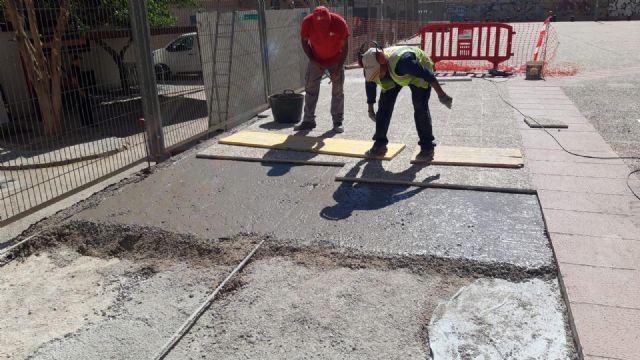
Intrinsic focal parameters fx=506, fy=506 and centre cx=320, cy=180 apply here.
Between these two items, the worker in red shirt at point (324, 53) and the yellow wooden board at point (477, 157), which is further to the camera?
the worker in red shirt at point (324, 53)

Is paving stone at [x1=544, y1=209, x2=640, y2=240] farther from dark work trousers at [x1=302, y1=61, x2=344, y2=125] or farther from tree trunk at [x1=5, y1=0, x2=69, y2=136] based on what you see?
tree trunk at [x1=5, y1=0, x2=69, y2=136]

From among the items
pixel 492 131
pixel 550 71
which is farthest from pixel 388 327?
pixel 550 71

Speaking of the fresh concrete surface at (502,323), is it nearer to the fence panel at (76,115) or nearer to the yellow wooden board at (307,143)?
the yellow wooden board at (307,143)

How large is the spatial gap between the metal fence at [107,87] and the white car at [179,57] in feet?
0.06

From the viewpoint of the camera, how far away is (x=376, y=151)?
6.28 m

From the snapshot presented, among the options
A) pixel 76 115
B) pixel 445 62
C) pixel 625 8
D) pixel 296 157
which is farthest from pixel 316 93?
pixel 625 8

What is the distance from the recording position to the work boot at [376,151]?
6.25m

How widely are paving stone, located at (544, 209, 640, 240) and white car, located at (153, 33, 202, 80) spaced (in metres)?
5.12

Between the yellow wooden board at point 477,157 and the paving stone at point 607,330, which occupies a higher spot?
the yellow wooden board at point 477,157

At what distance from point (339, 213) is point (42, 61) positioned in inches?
257

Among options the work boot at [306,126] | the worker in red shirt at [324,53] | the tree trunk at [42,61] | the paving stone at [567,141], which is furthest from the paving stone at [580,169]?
the tree trunk at [42,61]

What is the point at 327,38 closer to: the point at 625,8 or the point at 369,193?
the point at 369,193

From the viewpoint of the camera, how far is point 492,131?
23.9 ft

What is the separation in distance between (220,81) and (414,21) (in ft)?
70.6
